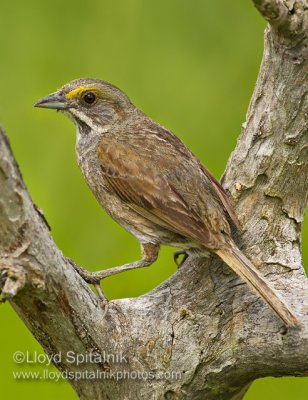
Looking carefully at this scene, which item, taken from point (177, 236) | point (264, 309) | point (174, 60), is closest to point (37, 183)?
point (174, 60)

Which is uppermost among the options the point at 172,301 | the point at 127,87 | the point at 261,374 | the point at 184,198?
the point at 127,87

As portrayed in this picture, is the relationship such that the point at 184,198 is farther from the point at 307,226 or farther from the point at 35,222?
the point at 307,226

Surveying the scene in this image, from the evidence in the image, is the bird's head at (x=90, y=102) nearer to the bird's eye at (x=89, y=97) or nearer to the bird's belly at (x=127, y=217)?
the bird's eye at (x=89, y=97)

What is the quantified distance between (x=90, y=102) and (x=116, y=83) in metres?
2.10

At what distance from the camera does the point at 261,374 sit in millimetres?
7117

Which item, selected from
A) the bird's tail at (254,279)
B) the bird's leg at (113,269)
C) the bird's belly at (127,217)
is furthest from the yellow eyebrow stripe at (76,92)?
the bird's tail at (254,279)

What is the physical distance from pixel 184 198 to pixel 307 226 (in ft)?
9.53

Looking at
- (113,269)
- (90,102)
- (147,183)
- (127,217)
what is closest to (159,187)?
(147,183)

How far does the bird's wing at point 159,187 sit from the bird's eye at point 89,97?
505 mm

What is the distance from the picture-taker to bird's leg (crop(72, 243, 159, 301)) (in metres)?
7.18

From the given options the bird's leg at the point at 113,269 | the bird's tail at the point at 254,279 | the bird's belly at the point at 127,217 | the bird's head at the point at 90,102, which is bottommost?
the bird's tail at the point at 254,279

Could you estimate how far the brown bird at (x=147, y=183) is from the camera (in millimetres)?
7238

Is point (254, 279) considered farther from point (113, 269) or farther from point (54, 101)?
point (54, 101)

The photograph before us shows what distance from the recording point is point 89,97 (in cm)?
811
